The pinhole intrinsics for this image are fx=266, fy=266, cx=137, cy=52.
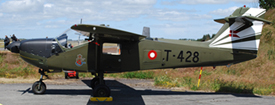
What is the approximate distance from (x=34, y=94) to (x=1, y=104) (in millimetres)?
1853

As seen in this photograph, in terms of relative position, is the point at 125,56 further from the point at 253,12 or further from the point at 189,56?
the point at 253,12

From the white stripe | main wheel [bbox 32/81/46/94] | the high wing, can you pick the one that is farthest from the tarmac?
the white stripe

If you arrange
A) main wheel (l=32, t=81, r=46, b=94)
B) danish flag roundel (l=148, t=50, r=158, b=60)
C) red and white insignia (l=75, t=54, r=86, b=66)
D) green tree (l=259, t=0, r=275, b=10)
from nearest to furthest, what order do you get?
red and white insignia (l=75, t=54, r=86, b=66), main wheel (l=32, t=81, r=46, b=94), danish flag roundel (l=148, t=50, r=158, b=60), green tree (l=259, t=0, r=275, b=10)

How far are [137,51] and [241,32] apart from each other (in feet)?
14.2

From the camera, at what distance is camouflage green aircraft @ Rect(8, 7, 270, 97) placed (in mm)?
10211

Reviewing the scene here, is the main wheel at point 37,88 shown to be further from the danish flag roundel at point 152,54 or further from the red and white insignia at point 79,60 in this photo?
the danish flag roundel at point 152,54

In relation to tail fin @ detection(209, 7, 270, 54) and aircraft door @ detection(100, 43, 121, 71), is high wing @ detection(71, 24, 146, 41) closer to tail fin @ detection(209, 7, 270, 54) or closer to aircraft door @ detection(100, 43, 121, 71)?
aircraft door @ detection(100, 43, 121, 71)

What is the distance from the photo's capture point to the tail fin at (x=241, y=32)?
10678 mm

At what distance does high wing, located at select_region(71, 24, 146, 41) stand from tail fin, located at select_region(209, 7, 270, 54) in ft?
11.7

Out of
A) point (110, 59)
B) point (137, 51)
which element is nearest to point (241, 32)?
point (137, 51)

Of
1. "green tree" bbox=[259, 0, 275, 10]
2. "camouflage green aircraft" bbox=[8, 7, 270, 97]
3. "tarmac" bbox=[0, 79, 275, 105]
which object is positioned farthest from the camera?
"green tree" bbox=[259, 0, 275, 10]

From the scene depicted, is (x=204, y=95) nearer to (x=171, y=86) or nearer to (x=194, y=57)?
(x=194, y=57)

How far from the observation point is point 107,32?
9.13 metres

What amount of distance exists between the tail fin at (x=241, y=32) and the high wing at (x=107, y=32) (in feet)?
11.7
